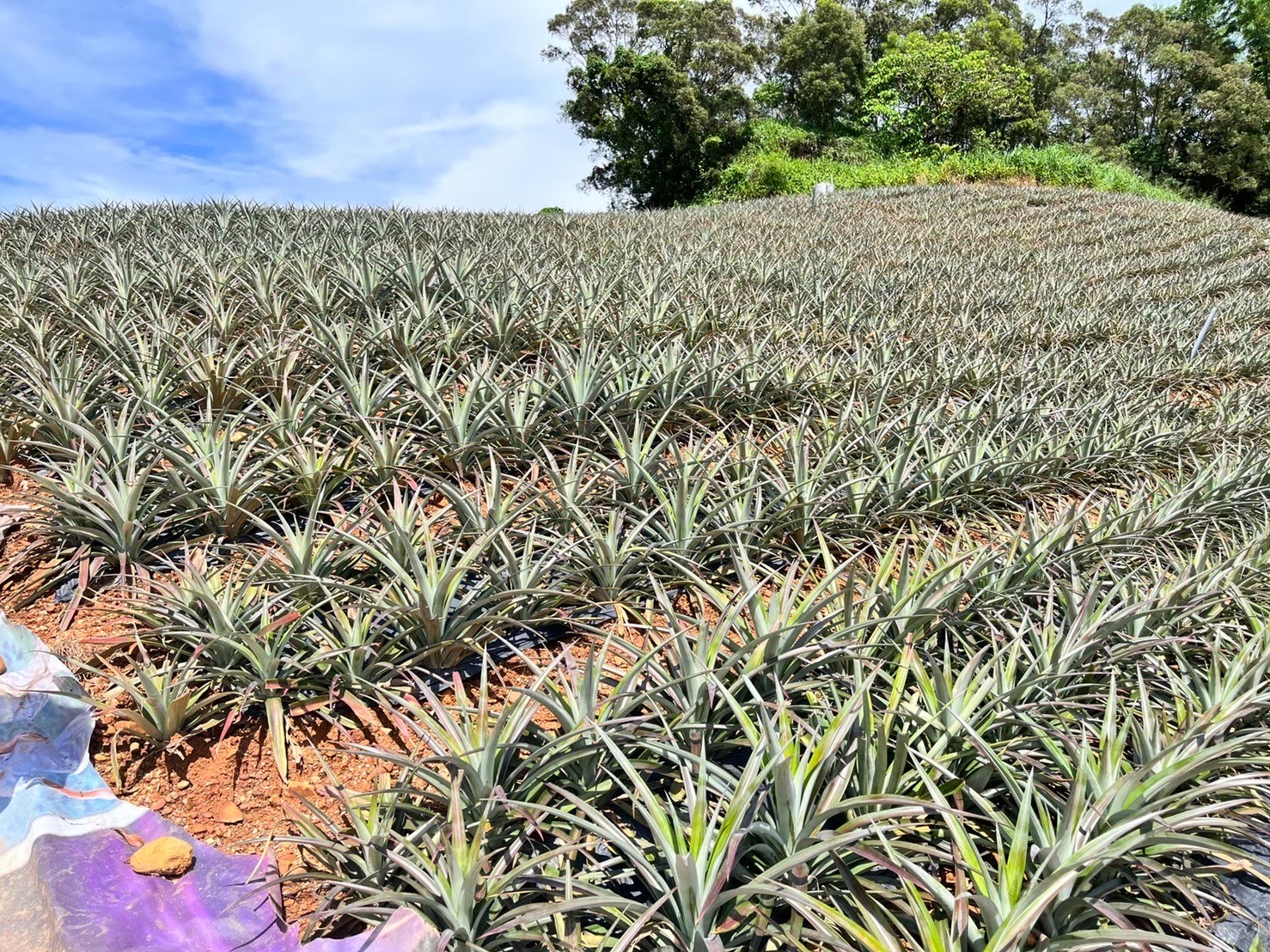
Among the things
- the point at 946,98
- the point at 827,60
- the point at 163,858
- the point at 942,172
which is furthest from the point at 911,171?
the point at 163,858

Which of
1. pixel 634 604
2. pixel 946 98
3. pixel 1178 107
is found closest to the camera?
pixel 634 604

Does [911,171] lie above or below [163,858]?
below

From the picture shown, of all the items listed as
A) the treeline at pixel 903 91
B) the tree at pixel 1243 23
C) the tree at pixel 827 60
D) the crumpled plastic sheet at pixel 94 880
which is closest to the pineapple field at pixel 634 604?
the crumpled plastic sheet at pixel 94 880

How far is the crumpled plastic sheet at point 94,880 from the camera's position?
1517 mm

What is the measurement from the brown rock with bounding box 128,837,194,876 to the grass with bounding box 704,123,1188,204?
70.8ft

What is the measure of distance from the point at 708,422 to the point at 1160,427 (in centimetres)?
269

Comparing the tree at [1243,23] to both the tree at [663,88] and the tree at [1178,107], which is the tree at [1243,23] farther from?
the tree at [663,88]

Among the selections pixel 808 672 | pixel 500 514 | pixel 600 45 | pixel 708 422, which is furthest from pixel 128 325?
pixel 600 45

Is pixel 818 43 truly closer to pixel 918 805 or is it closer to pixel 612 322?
pixel 612 322

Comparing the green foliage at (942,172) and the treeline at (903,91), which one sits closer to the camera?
the green foliage at (942,172)

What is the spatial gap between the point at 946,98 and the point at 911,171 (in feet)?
19.8

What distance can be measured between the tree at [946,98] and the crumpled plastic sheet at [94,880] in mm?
28342

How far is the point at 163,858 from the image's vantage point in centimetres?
163

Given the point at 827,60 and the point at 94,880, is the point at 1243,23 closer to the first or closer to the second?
the point at 827,60
